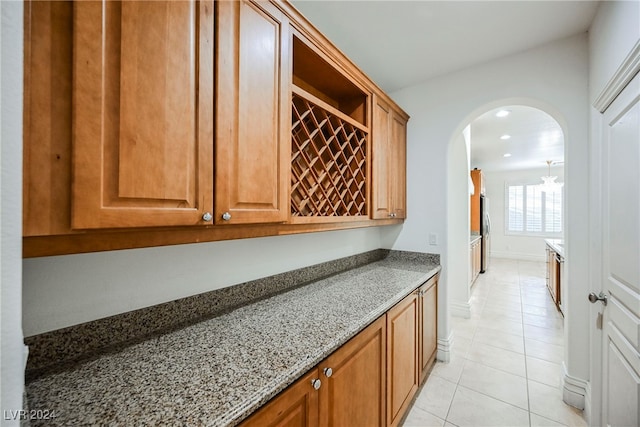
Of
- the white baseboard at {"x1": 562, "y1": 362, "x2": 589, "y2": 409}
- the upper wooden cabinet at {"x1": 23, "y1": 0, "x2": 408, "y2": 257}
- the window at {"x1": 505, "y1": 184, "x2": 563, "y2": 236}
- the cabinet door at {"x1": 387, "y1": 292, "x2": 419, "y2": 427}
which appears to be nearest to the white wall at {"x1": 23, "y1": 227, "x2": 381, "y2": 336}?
the upper wooden cabinet at {"x1": 23, "y1": 0, "x2": 408, "y2": 257}

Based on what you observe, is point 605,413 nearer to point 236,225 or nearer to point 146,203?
point 236,225

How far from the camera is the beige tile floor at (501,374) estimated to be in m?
1.75

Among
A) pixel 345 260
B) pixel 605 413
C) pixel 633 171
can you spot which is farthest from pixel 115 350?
pixel 605 413

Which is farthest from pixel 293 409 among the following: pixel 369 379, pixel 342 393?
pixel 369 379

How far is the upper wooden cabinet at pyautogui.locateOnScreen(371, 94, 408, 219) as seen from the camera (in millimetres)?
1977

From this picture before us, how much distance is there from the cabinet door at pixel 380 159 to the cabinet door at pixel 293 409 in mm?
1291

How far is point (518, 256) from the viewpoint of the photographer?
291 inches

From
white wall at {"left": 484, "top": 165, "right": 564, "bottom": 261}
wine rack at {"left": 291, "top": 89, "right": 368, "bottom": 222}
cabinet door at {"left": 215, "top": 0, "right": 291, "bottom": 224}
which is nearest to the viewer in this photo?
cabinet door at {"left": 215, "top": 0, "right": 291, "bottom": 224}

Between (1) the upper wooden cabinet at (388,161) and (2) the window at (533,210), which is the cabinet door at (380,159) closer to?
(1) the upper wooden cabinet at (388,161)

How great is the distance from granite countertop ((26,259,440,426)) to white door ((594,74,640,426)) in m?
1.11

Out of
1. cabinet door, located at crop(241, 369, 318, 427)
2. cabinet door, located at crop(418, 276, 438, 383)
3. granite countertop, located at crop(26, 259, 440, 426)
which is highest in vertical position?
granite countertop, located at crop(26, 259, 440, 426)

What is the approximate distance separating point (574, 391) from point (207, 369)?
2.52m

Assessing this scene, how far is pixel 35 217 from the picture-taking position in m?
0.59

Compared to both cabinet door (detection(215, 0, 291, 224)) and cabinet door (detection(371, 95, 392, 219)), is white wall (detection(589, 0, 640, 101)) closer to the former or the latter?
cabinet door (detection(371, 95, 392, 219))
